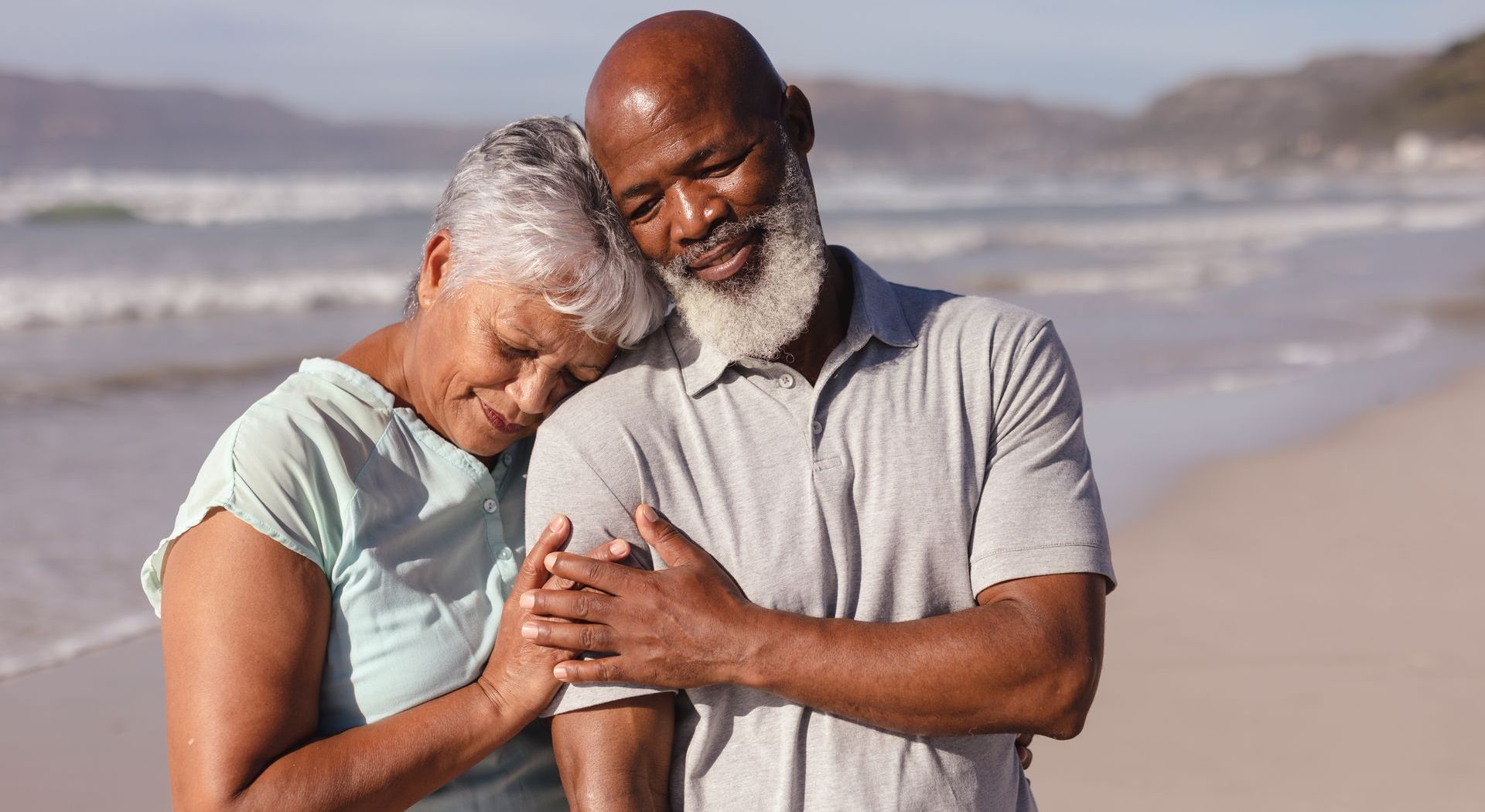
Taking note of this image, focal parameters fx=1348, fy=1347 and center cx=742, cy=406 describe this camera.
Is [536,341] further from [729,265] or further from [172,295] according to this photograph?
[172,295]

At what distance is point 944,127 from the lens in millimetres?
99562

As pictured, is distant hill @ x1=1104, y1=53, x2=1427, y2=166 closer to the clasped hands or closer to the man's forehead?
the man's forehead

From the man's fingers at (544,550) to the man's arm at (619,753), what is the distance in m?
0.20

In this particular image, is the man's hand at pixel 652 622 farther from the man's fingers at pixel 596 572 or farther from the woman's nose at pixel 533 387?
the woman's nose at pixel 533 387

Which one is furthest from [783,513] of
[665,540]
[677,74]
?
[677,74]

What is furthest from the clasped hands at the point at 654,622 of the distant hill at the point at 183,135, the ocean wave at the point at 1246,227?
the distant hill at the point at 183,135

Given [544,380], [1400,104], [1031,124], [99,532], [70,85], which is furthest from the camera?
[1031,124]

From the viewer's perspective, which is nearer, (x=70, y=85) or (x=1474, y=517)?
(x=1474, y=517)

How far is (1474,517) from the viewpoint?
6.16m

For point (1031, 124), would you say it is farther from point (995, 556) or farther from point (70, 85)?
point (995, 556)

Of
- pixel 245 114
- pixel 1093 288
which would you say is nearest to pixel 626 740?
pixel 1093 288

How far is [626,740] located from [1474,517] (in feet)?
18.0

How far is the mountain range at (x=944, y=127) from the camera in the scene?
42.1 meters

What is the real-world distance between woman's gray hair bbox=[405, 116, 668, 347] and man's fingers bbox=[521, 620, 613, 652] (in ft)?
1.49
